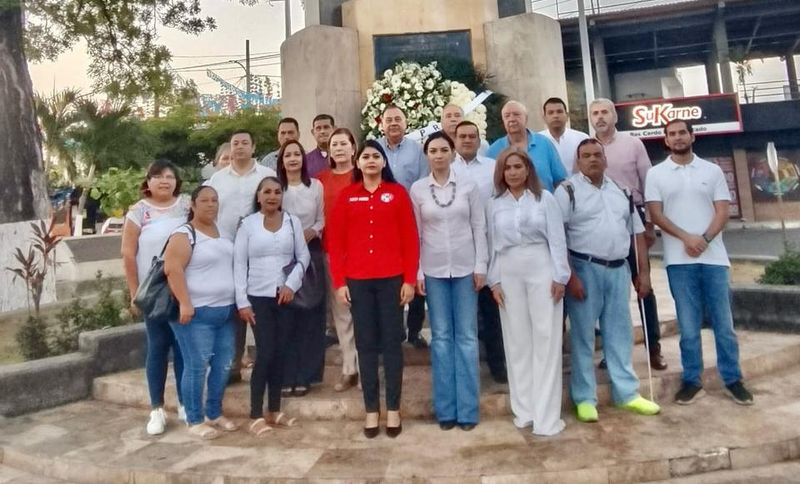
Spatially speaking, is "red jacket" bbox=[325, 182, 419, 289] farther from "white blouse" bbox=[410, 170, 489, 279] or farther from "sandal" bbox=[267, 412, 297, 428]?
"sandal" bbox=[267, 412, 297, 428]

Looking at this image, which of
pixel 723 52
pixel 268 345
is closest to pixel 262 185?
pixel 268 345

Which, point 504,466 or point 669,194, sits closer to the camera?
point 504,466

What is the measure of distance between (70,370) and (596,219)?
14.6 ft

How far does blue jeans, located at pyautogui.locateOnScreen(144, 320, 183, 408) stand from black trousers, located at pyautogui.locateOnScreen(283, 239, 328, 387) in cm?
75

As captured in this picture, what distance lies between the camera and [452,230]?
3623mm

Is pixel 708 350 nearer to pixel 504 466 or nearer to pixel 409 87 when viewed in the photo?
pixel 504 466

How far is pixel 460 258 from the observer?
361cm

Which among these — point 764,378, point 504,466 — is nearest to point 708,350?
point 764,378

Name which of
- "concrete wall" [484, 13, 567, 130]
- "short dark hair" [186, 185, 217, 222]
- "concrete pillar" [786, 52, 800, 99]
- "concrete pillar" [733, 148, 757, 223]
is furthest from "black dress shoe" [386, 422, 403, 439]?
"concrete pillar" [786, 52, 800, 99]

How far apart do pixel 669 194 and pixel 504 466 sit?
219 centimetres

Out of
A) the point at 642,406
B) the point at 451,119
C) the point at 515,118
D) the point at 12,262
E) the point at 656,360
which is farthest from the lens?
the point at 12,262

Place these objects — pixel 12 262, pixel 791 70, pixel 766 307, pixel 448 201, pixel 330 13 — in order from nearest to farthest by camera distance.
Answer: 1. pixel 448 201
2. pixel 766 307
3. pixel 330 13
4. pixel 12 262
5. pixel 791 70

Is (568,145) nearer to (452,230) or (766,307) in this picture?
(452,230)

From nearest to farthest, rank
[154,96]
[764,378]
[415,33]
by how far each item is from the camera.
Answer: [764,378], [415,33], [154,96]
